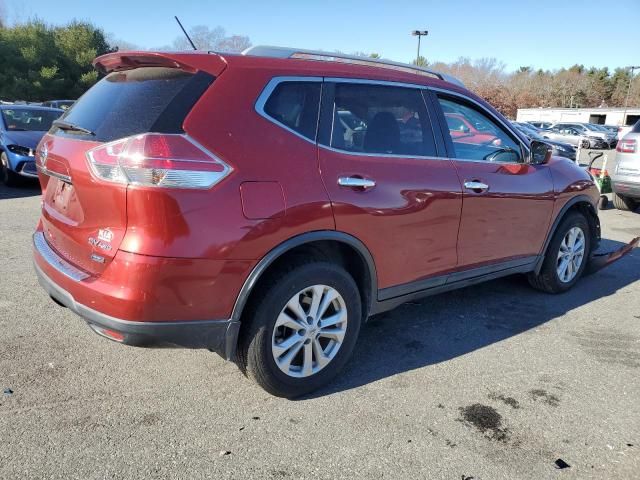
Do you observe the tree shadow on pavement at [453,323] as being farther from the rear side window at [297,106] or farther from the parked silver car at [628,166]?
the parked silver car at [628,166]

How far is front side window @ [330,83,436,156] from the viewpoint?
3.11 m

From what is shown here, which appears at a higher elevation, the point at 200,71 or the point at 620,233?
the point at 200,71

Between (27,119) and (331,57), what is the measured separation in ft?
31.2

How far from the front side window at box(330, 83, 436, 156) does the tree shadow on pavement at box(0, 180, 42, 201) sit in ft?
25.4

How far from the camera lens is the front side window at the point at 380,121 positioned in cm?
311

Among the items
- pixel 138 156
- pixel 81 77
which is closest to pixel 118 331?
pixel 138 156

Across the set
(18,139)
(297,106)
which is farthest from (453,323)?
(18,139)

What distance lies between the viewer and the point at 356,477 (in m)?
2.42

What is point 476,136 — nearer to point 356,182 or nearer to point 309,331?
point 356,182

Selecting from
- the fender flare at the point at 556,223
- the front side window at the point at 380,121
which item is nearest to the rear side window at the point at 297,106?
the front side window at the point at 380,121

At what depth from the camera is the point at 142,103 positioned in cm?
266

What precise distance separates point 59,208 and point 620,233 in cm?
779

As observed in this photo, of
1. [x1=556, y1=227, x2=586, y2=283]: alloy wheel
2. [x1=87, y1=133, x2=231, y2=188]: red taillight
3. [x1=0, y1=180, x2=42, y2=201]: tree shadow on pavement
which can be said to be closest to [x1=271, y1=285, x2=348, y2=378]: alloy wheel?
[x1=87, y1=133, x2=231, y2=188]: red taillight

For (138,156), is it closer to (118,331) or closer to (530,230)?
(118,331)
